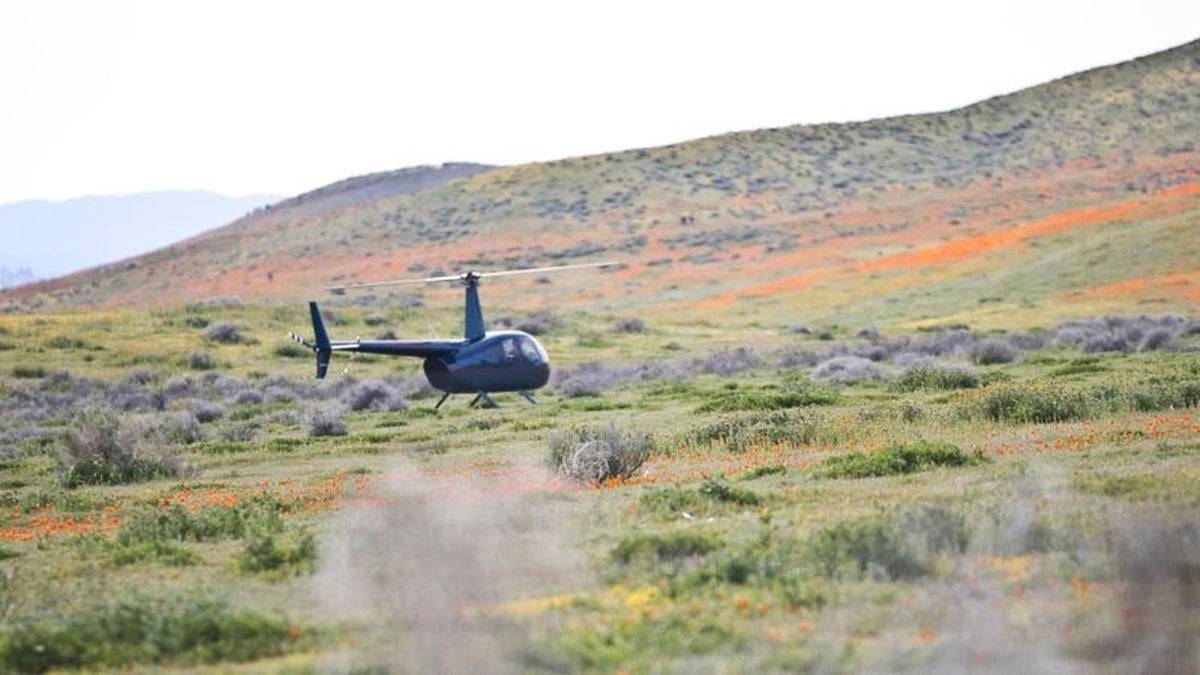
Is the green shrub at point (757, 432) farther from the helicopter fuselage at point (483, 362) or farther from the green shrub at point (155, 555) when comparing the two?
the green shrub at point (155, 555)

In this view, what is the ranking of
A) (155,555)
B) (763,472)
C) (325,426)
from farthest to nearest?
(325,426) → (763,472) → (155,555)

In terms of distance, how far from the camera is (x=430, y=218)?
412 ft

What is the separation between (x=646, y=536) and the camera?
1379 cm

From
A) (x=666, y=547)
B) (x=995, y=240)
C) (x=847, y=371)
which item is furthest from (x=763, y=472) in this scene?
(x=995, y=240)

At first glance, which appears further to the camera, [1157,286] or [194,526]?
[1157,286]

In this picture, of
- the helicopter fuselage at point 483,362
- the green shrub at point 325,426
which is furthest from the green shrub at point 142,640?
the helicopter fuselage at point 483,362

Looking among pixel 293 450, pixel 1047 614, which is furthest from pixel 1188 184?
pixel 1047 614

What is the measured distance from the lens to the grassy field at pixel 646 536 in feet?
32.7

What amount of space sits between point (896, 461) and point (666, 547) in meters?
5.74

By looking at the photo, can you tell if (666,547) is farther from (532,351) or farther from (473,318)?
(473,318)

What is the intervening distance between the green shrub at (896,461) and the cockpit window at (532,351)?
1480 centimetres

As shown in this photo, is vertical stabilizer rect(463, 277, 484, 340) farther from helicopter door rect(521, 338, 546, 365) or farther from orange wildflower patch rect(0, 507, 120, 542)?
orange wildflower patch rect(0, 507, 120, 542)

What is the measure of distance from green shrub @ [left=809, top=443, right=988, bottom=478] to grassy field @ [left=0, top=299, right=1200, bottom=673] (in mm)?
48

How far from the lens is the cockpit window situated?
1303 inches
